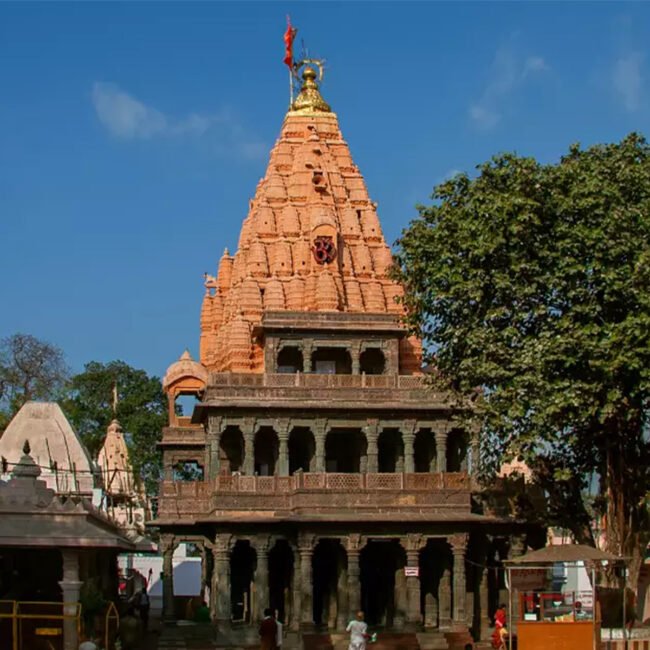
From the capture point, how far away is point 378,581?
46375 millimetres

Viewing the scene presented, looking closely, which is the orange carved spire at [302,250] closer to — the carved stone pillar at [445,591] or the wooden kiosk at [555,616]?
the carved stone pillar at [445,591]

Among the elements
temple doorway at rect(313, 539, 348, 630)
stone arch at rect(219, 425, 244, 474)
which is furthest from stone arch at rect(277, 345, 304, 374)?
temple doorway at rect(313, 539, 348, 630)

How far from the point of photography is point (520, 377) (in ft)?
104

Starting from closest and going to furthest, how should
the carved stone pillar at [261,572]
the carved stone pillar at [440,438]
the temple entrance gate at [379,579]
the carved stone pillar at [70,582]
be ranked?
the carved stone pillar at [70,582], the carved stone pillar at [261,572], the temple entrance gate at [379,579], the carved stone pillar at [440,438]

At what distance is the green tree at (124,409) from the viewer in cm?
8269

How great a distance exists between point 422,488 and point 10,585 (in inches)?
567

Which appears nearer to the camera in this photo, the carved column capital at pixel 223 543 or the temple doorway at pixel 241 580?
the carved column capital at pixel 223 543

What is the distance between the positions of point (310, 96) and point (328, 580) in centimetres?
2265

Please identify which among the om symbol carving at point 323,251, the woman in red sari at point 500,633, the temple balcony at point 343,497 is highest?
the om symbol carving at point 323,251

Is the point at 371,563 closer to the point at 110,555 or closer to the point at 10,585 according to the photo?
the point at 110,555

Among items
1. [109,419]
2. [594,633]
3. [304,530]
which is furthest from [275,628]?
[109,419]

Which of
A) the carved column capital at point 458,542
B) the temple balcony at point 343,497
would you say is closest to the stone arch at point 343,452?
the temple balcony at point 343,497

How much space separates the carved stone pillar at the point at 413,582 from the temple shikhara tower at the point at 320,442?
0.06 meters

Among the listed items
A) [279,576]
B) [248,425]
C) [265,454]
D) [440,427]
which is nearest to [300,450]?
[265,454]
